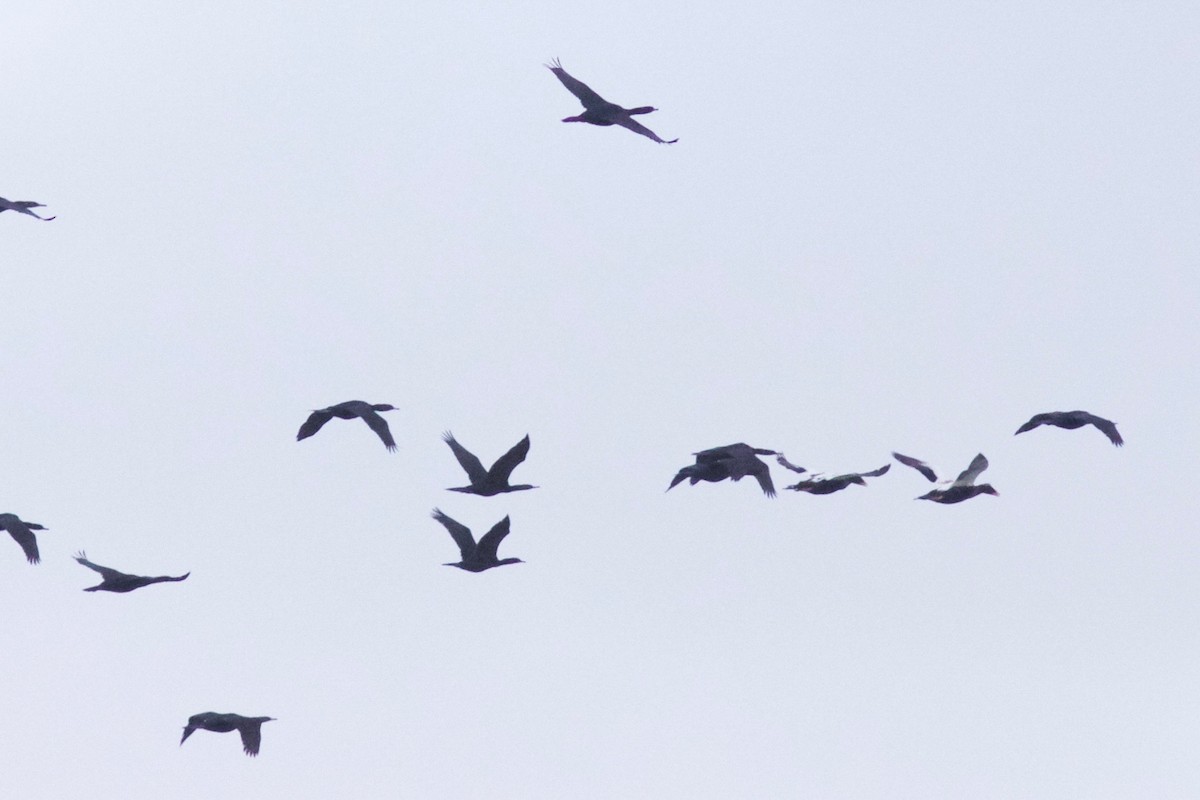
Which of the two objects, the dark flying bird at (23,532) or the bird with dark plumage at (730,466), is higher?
the bird with dark plumage at (730,466)

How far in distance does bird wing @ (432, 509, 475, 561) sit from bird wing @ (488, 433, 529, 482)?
1444 mm

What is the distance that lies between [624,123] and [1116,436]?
30.6 ft

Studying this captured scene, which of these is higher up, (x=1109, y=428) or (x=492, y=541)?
(x=1109, y=428)

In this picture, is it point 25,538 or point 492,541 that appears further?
point 25,538

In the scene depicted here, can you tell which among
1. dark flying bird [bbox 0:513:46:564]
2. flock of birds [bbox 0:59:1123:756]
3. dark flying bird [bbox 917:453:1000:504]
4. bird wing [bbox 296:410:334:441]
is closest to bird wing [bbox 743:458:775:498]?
flock of birds [bbox 0:59:1123:756]

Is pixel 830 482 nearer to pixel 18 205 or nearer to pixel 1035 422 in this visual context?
pixel 1035 422

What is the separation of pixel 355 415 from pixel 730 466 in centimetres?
598

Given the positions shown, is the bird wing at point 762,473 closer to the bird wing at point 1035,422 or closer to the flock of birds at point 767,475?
the flock of birds at point 767,475

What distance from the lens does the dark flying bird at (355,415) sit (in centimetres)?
3344

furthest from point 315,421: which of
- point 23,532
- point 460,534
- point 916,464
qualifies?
point 916,464

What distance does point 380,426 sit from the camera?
3362 centimetres

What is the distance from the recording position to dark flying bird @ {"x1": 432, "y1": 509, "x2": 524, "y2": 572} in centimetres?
3369

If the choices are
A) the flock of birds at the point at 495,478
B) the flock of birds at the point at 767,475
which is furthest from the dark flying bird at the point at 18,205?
the flock of birds at the point at 767,475

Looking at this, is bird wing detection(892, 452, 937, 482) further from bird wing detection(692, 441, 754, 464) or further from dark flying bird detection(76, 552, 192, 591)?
dark flying bird detection(76, 552, 192, 591)
